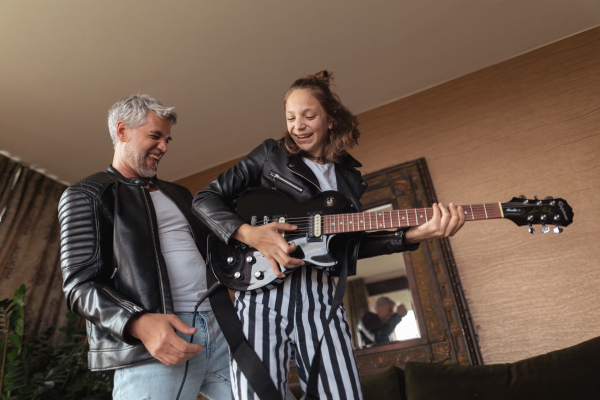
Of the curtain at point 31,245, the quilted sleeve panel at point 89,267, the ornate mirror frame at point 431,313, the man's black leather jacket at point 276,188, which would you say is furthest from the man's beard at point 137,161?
the curtain at point 31,245

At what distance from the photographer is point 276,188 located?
1364mm

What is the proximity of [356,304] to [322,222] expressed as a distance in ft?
5.08

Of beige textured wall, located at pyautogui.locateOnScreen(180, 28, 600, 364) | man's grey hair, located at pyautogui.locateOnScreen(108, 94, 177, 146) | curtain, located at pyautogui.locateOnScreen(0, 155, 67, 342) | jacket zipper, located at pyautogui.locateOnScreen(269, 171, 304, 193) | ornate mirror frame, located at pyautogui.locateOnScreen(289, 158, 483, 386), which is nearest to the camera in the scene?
jacket zipper, located at pyautogui.locateOnScreen(269, 171, 304, 193)

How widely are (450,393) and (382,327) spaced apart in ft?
2.28

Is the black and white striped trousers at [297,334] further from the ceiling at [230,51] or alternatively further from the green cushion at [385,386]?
the ceiling at [230,51]

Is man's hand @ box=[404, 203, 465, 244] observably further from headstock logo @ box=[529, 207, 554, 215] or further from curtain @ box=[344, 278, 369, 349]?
curtain @ box=[344, 278, 369, 349]

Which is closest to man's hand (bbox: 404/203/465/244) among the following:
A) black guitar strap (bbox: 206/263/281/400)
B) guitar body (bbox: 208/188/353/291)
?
guitar body (bbox: 208/188/353/291)

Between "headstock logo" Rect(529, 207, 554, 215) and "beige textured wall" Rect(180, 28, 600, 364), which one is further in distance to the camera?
"beige textured wall" Rect(180, 28, 600, 364)

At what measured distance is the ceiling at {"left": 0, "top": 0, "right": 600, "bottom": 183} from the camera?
230 cm

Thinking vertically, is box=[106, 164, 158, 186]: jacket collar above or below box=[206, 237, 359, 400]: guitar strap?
above

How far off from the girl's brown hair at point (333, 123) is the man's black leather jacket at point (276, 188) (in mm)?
45

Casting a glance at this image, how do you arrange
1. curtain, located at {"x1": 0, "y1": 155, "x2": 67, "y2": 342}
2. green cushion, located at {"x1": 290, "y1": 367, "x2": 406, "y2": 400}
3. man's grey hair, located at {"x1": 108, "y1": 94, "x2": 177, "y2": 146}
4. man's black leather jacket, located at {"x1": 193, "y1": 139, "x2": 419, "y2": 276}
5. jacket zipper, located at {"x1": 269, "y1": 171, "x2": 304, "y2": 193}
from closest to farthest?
man's black leather jacket, located at {"x1": 193, "y1": 139, "x2": 419, "y2": 276}
jacket zipper, located at {"x1": 269, "y1": 171, "x2": 304, "y2": 193}
man's grey hair, located at {"x1": 108, "y1": 94, "x2": 177, "y2": 146}
green cushion, located at {"x1": 290, "y1": 367, "x2": 406, "y2": 400}
curtain, located at {"x1": 0, "y1": 155, "x2": 67, "y2": 342}

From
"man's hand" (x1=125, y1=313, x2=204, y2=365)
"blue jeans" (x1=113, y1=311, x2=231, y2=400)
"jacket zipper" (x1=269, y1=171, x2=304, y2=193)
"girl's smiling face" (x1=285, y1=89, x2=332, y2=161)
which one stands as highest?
"girl's smiling face" (x1=285, y1=89, x2=332, y2=161)

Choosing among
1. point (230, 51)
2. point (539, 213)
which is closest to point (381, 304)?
point (539, 213)
